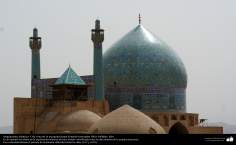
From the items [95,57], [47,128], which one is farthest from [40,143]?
[95,57]

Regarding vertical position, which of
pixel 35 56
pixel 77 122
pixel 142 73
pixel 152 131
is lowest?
pixel 152 131

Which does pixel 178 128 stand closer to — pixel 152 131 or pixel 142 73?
pixel 142 73

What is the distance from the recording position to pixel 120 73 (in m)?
41.4

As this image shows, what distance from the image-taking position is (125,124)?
3103cm

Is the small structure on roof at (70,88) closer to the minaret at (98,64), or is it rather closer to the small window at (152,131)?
the minaret at (98,64)

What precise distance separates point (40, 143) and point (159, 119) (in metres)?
20.6

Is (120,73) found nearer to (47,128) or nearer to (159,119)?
(159,119)

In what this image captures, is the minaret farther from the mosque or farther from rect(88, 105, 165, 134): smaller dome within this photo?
rect(88, 105, 165, 134): smaller dome

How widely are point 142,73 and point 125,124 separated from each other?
10.5 metres

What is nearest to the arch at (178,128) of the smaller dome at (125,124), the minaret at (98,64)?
the minaret at (98,64)

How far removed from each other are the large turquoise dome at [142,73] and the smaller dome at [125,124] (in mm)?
8995

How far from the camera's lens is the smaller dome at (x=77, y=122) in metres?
33.7

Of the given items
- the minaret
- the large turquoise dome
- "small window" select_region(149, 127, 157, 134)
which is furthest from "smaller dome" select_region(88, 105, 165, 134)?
the large turquoise dome

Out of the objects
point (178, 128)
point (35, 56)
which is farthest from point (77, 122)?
point (35, 56)
